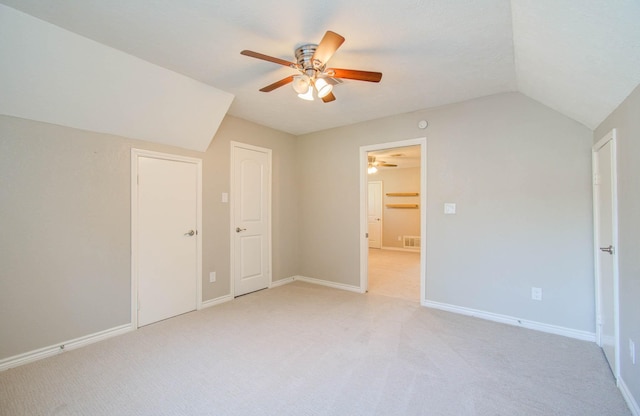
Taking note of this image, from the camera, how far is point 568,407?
167 centimetres

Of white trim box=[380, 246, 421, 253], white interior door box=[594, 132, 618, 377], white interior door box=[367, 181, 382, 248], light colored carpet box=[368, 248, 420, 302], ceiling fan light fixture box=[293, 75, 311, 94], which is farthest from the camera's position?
white interior door box=[367, 181, 382, 248]

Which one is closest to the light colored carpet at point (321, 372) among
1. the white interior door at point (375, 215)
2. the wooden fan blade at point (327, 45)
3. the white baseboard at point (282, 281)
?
the white baseboard at point (282, 281)

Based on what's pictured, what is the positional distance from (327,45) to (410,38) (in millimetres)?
703

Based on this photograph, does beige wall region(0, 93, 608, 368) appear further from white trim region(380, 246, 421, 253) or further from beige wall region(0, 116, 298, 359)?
white trim region(380, 246, 421, 253)

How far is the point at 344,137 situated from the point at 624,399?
3.70m

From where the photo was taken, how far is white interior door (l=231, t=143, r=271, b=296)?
3771mm

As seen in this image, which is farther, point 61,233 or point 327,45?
point 61,233

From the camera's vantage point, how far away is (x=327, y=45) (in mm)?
1720

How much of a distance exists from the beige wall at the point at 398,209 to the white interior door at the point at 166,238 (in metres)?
5.99

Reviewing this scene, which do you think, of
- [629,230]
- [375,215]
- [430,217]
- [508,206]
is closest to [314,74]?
[430,217]

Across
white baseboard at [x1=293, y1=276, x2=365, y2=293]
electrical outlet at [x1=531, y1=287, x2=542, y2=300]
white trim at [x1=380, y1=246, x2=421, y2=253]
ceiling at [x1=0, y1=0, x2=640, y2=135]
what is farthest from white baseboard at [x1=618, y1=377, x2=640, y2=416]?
white trim at [x1=380, y1=246, x2=421, y2=253]

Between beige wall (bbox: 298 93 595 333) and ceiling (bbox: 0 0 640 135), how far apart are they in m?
0.32

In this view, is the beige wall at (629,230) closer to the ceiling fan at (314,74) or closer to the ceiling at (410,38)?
the ceiling at (410,38)

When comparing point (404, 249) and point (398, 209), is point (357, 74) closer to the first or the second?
point (398, 209)
